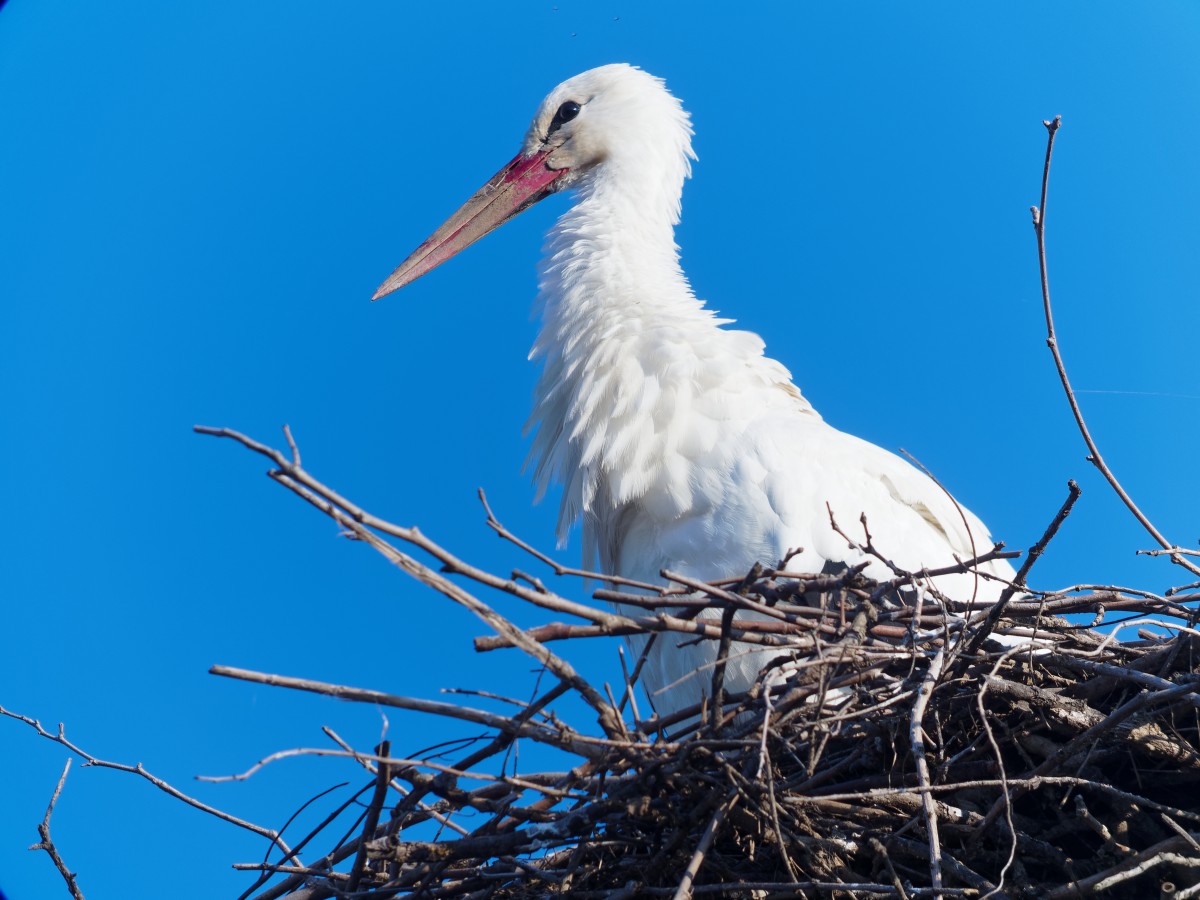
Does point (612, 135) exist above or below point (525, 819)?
above

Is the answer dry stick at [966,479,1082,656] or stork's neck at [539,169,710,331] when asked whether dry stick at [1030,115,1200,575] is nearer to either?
dry stick at [966,479,1082,656]

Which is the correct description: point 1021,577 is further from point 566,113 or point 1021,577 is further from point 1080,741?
point 566,113

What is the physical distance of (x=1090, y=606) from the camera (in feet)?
6.25

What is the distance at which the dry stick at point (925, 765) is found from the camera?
141 centimetres

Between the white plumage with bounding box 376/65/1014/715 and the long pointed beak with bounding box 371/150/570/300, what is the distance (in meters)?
0.20

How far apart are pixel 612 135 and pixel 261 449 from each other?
2.45 m

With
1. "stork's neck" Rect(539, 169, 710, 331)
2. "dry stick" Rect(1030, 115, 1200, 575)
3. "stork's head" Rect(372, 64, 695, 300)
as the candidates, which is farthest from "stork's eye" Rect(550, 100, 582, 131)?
"dry stick" Rect(1030, 115, 1200, 575)

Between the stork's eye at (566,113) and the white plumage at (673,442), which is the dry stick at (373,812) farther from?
the stork's eye at (566,113)

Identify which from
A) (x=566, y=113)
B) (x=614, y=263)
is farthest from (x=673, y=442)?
(x=566, y=113)

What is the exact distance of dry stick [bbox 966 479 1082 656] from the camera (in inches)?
63.2

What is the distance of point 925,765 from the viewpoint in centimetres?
153

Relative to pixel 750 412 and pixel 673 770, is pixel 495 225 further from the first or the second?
pixel 673 770

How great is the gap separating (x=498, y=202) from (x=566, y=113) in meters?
0.33

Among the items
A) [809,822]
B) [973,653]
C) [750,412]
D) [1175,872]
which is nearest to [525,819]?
[809,822]
